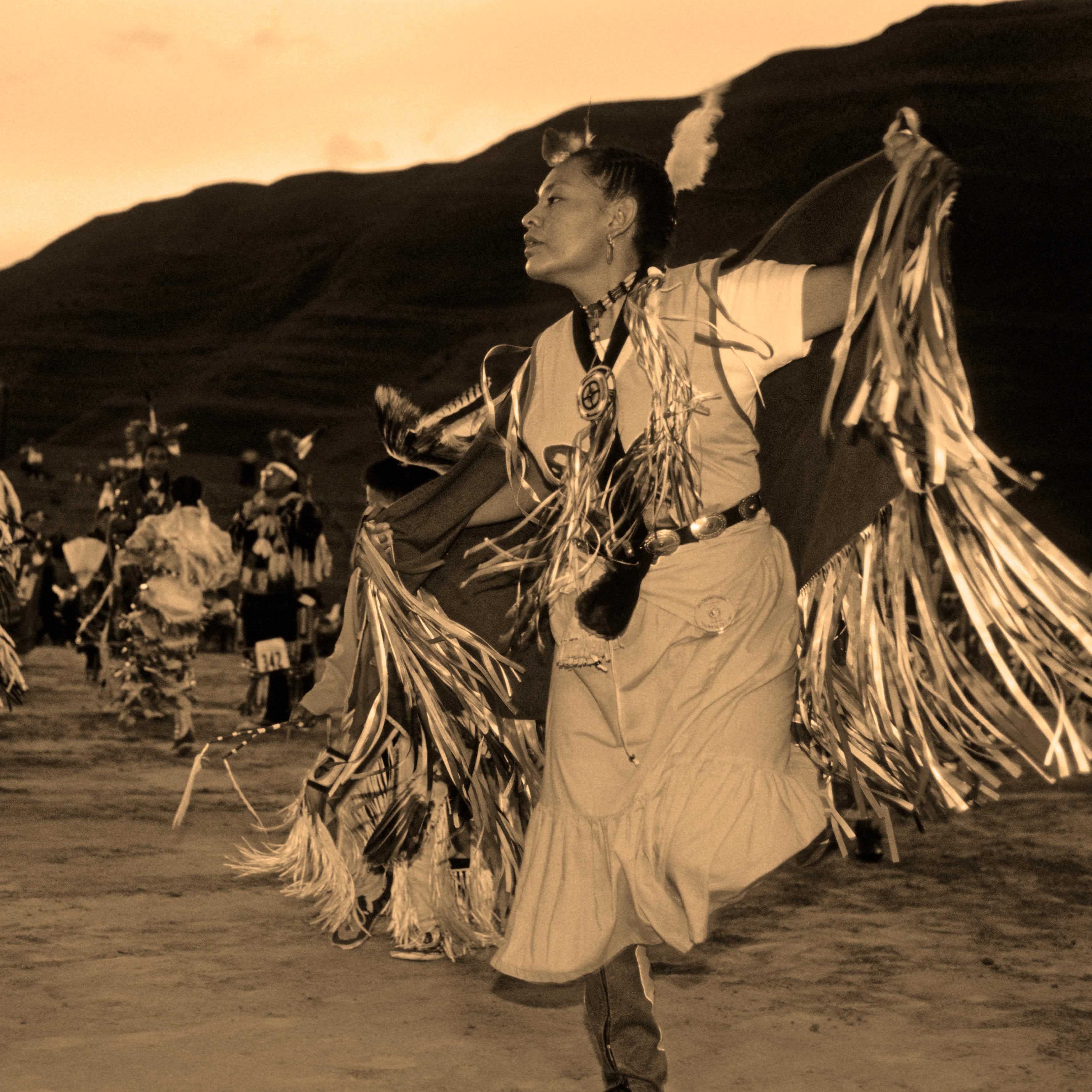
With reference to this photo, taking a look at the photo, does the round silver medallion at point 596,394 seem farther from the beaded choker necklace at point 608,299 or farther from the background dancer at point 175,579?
the background dancer at point 175,579

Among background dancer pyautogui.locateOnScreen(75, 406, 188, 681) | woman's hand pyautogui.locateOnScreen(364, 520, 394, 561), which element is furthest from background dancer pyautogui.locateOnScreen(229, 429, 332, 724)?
woman's hand pyautogui.locateOnScreen(364, 520, 394, 561)

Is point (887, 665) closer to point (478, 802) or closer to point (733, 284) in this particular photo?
point (733, 284)

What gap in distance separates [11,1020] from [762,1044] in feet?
4.94

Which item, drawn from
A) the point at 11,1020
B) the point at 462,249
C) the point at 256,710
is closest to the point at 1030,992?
the point at 11,1020

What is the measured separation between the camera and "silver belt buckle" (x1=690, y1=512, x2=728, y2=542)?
2.36m

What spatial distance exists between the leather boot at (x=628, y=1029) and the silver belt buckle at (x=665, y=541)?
61 cm

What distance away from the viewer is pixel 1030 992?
3.52 meters

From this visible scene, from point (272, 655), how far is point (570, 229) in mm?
6290

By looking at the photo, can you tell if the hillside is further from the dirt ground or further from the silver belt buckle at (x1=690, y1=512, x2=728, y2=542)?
the silver belt buckle at (x1=690, y1=512, x2=728, y2=542)

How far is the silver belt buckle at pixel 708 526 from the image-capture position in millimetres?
2361

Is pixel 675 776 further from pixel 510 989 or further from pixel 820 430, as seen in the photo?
pixel 510 989

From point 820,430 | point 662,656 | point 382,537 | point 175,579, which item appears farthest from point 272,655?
point 662,656

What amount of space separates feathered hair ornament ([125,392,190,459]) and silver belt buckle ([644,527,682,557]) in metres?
6.72

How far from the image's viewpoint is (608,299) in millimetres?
2516
